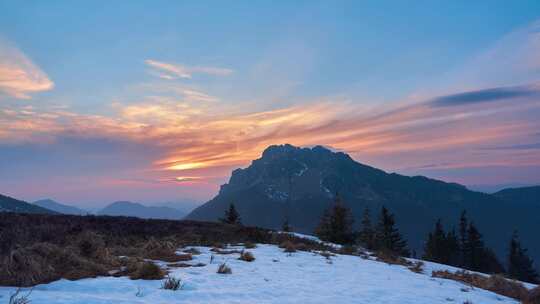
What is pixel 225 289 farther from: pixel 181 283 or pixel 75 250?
pixel 75 250

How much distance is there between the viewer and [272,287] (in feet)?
28.0

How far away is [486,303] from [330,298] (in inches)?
186

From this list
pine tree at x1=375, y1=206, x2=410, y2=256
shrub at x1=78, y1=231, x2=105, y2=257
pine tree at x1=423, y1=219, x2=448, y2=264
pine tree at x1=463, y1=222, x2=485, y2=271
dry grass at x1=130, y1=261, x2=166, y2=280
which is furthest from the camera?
pine tree at x1=423, y1=219, x2=448, y2=264

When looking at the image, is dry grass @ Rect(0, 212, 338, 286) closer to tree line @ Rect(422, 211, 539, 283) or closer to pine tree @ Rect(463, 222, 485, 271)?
tree line @ Rect(422, 211, 539, 283)

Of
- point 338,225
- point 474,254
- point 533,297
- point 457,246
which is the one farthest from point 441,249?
point 533,297

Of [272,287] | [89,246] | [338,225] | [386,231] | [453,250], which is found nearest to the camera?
[272,287]

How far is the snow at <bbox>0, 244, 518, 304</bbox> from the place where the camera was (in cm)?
664

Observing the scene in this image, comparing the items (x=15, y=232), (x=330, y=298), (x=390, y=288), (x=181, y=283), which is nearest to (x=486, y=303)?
(x=390, y=288)

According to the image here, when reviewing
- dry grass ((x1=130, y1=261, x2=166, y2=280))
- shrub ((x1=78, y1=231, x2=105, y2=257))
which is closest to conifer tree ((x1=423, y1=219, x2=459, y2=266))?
shrub ((x1=78, y1=231, x2=105, y2=257))

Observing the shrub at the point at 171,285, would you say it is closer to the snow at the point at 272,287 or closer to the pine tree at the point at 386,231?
the snow at the point at 272,287

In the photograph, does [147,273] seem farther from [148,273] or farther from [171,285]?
[171,285]

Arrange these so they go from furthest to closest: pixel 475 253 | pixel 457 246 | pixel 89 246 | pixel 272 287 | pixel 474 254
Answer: pixel 457 246 → pixel 475 253 → pixel 474 254 → pixel 89 246 → pixel 272 287

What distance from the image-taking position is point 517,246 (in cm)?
6059

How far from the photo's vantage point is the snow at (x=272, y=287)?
6.64 meters
